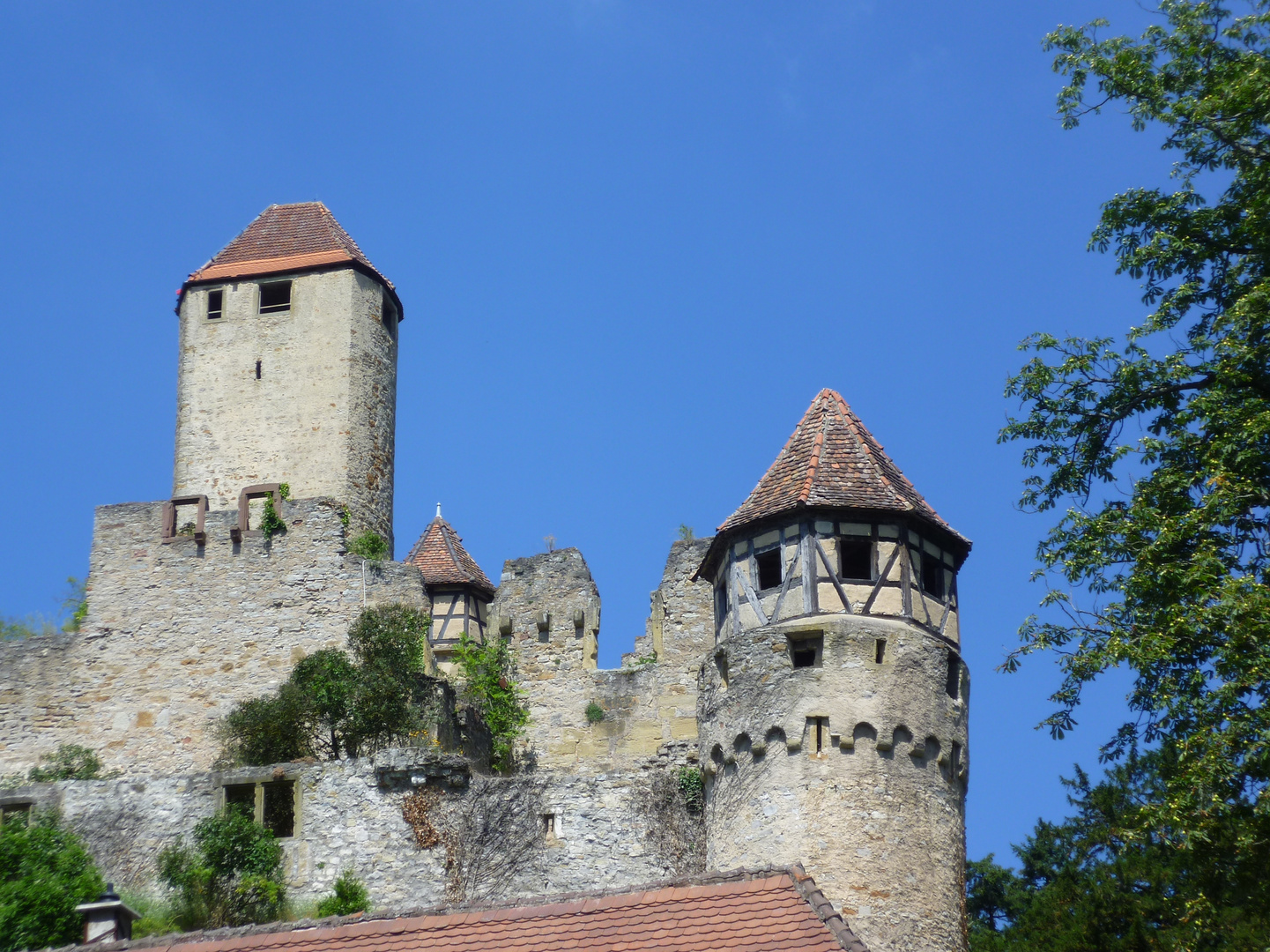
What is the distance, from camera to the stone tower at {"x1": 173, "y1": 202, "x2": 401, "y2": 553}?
1390 inches

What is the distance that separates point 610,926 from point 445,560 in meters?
20.8

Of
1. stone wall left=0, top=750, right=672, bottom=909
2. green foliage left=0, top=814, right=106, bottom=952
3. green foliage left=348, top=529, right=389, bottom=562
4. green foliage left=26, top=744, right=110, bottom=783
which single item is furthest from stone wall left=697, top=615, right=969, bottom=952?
green foliage left=26, top=744, right=110, bottom=783

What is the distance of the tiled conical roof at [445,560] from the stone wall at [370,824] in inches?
380

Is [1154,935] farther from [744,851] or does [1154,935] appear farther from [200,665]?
[200,665]

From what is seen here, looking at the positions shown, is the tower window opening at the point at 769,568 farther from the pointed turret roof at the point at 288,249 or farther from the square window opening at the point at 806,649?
the pointed turret roof at the point at 288,249

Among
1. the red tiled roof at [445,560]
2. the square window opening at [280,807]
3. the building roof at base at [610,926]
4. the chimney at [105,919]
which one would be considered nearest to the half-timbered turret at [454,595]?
the red tiled roof at [445,560]

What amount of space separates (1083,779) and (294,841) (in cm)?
1590

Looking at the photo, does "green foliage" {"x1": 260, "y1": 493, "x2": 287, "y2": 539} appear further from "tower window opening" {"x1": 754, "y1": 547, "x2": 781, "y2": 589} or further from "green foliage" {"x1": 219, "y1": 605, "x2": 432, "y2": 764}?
"tower window opening" {"x1": 754, "y1": 547, "x2": 781, "y2": 589}

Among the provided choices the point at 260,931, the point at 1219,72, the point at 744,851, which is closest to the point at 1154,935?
the point at 744,851

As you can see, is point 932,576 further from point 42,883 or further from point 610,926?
point 42,883

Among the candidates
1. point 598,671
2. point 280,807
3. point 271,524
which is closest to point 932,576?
point 598,671

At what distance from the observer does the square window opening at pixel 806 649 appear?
1032 inches

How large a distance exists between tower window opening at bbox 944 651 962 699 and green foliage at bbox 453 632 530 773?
28.5 ft

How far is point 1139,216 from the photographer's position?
2608cm
